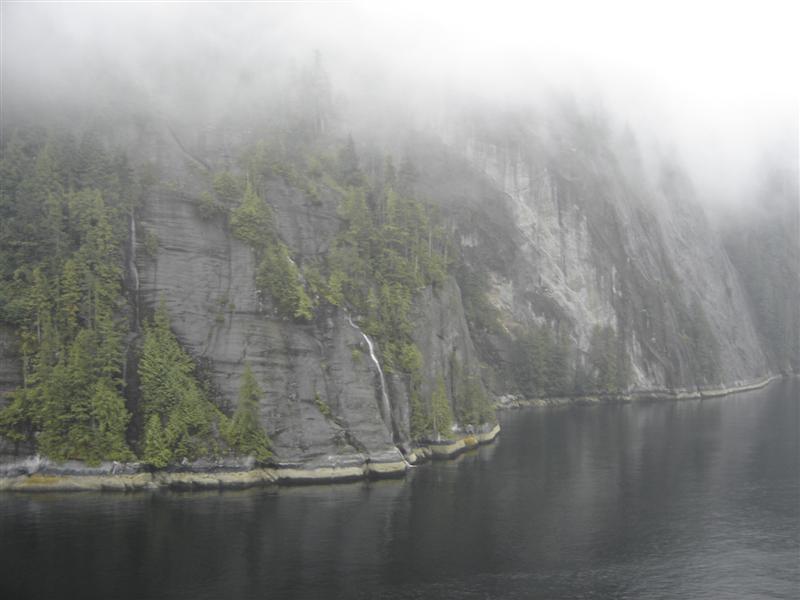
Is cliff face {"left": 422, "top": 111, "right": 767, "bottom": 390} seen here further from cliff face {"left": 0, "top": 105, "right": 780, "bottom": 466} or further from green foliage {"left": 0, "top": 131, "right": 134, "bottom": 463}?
green foliage {"left": 0, "top": 131, "right": 134, "bottom": 463}

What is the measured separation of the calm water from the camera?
40062 millimetres

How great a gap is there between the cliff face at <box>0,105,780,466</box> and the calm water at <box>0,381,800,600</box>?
380 inches

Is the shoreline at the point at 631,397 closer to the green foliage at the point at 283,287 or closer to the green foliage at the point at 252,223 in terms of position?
the green foliage at the point at 283,287

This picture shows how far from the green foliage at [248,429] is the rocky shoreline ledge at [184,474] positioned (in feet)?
3.94

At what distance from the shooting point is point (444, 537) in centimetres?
4850

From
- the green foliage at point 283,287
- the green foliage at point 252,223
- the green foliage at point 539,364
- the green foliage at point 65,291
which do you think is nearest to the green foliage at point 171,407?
the green foliage at point 65,291

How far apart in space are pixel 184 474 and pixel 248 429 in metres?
6.30

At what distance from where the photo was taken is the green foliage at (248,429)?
6072 centimetres

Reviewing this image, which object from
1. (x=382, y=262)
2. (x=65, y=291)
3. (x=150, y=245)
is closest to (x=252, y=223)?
(x=150, y=245)

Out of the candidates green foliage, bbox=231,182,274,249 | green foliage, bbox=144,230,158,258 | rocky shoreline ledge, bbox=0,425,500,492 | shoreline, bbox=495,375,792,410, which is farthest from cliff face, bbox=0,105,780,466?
shoreline, bbox=495,375,792,410

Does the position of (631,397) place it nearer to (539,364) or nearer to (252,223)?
(539,364)

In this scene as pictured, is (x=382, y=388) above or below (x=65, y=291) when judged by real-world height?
below

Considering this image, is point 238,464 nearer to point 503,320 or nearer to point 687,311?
point 503,320

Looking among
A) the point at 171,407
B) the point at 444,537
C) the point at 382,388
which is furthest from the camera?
the point at 382,388
